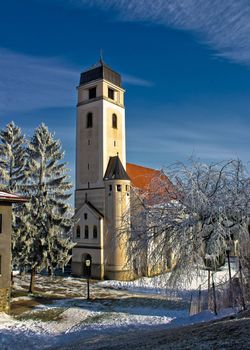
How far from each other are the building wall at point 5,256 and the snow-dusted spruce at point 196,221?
8822mm

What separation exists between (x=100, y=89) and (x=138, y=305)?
910 inches

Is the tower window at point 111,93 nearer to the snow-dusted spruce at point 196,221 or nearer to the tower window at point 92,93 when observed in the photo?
the tower window at point 92,93

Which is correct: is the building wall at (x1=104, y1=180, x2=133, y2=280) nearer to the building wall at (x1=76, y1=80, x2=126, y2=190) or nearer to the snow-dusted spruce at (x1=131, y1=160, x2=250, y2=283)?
the building wall at (x1=76, y1=80, x2=126, y2=190)

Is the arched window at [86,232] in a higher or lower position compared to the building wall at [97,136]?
lower

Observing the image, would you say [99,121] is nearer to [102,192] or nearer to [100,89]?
[100,89]

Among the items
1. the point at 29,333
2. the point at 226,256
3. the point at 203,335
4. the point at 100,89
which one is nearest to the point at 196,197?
the point at 226,256

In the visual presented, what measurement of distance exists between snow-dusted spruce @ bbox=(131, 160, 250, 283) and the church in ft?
62.9

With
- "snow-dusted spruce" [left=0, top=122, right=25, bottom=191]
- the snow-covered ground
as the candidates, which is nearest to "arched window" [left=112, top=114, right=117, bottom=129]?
"snow-dusted spruce" [left=0, top=122, right=25, bottom=191]

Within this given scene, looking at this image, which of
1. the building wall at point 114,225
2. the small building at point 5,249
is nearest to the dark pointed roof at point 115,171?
the building wall at point 114,225

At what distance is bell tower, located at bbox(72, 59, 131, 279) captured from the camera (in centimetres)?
3384

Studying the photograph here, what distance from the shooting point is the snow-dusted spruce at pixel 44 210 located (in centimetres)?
2480

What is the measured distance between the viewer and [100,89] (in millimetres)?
36969

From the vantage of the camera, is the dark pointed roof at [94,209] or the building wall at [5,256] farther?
the dark pointed roof at [94,209]

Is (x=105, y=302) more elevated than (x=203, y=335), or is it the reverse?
(x=203, y=335)
